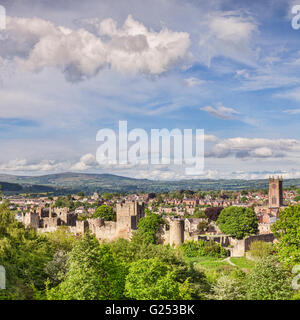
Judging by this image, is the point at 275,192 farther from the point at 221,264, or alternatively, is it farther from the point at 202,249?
the point at 221,264

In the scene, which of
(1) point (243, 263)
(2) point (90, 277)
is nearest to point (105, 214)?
(1) point (243, 263)

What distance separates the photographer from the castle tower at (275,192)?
70.2m

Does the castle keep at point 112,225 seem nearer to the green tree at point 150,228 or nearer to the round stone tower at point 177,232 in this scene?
the green tree at point 150,228

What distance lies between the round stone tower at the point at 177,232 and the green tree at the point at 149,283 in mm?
18478

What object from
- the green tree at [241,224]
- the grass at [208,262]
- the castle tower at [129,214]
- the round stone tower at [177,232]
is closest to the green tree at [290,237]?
the grass at [208,262]

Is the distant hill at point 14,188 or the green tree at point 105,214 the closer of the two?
the green tree at point 105,214

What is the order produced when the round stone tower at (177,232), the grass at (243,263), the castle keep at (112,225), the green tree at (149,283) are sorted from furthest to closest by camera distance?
the castle keep at (112,225)
the round stone tower at (177,232)
the grass at (243,263)
the green tree at (149,283)

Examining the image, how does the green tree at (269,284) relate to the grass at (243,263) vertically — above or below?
above

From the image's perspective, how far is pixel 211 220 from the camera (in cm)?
5809

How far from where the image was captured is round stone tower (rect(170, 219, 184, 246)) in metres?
32.8

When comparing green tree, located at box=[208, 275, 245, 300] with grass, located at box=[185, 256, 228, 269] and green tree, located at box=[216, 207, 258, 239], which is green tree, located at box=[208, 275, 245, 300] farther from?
green tree, located at box=[216, 207, 258, 239]

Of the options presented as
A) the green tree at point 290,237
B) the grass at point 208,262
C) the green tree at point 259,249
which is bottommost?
the grass at point 208,262

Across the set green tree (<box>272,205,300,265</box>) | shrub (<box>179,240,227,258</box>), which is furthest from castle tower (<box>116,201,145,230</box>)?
green tree (<box>272,205,300,265</box>)

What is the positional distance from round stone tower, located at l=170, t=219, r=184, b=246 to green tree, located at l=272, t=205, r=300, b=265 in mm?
14871
